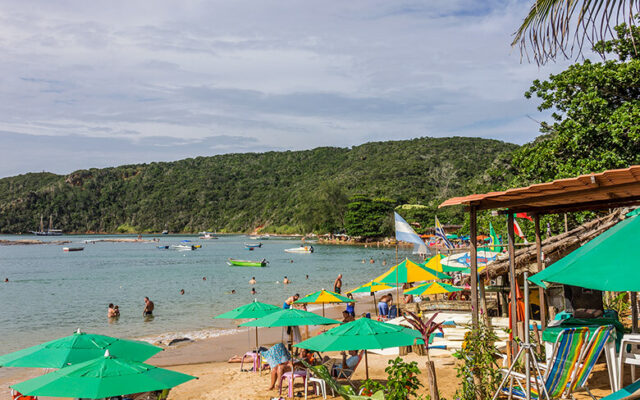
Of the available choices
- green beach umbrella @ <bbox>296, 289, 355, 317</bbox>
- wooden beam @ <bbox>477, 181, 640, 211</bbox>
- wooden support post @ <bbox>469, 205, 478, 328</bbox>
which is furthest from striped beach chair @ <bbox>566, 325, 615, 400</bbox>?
green beach umbrella @ <bbox>296, 289, 355, 317</bbox>

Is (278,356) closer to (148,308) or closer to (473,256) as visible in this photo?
(473,256)

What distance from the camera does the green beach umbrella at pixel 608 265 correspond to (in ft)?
11.2

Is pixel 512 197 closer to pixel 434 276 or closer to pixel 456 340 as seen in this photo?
pixel 456 340

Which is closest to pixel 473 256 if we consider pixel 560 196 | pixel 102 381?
pixel 560 196

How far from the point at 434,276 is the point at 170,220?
508 feet

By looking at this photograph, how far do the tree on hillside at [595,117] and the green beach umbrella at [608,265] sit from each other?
11.8m

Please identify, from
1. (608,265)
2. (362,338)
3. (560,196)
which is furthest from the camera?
(362,338)

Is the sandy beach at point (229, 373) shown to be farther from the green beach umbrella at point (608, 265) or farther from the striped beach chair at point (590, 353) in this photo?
the green beach umbrella at point (608, 265)

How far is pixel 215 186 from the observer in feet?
554

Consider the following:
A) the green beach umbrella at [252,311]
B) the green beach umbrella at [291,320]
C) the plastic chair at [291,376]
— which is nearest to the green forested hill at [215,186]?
the green beach umbrella at [252,311]

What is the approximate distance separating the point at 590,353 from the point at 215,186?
168m

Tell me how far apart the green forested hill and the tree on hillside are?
94005 mm

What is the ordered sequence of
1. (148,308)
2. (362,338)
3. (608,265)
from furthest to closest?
(148,308) → (362,338) → (608,265)

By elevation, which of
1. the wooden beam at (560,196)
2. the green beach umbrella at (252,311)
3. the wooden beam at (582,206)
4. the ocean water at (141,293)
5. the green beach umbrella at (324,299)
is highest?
the wooden beam at (560,196)
